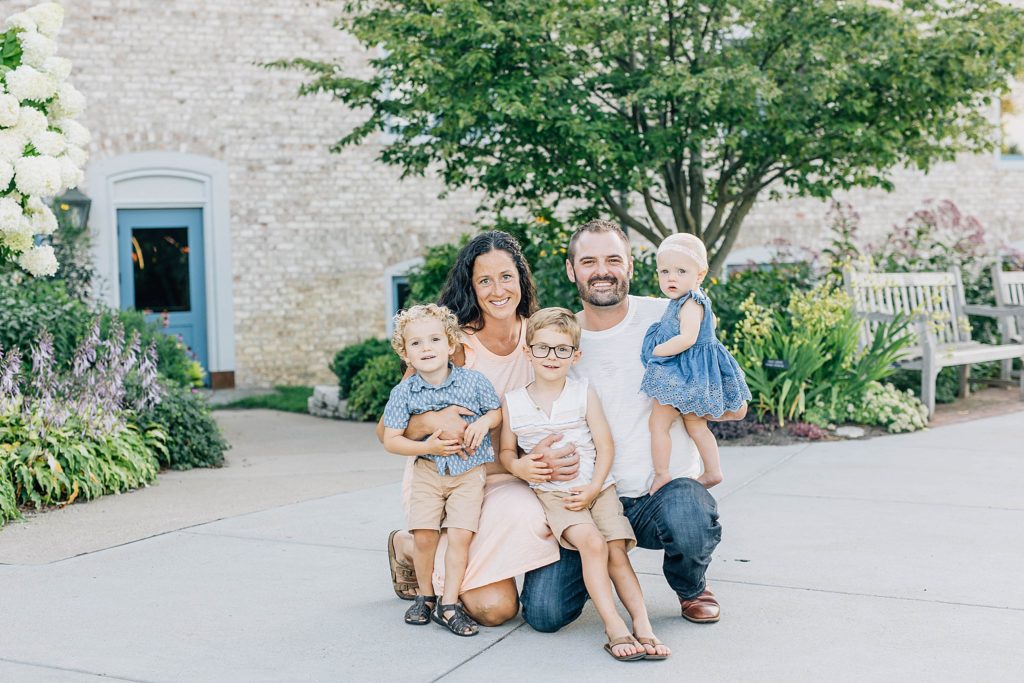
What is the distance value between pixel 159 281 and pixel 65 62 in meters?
7.72

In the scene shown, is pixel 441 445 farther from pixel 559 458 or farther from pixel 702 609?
pixel 702 609

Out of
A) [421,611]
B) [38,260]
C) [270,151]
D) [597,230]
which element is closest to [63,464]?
[38,260]

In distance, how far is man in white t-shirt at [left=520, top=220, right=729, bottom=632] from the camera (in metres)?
3.95

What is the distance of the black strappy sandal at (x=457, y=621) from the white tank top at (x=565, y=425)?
0.52 meters

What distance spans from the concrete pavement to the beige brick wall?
6698 mm

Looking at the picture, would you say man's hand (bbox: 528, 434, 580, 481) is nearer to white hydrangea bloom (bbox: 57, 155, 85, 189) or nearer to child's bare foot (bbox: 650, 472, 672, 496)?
child's bare foot (bbox: 650, 472, 672, 496)

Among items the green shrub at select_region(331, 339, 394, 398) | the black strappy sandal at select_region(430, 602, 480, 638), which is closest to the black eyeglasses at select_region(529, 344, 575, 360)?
the black strappy sandal at select_region(430, 602, 480, 638)

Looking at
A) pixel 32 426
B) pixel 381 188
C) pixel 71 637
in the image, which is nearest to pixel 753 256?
pixel 381 188

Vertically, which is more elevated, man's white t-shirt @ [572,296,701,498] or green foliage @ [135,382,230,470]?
man's white t-shirt @ [572,296,701,498]

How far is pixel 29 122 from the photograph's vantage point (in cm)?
577

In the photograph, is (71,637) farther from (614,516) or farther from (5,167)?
(5,167)

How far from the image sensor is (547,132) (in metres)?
9.09

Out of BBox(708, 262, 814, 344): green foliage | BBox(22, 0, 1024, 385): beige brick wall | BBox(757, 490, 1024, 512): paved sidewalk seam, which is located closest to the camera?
BBox(757, 490, 1024, 512): paved sidewalk seam

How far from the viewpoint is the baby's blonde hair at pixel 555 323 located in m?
3.92
